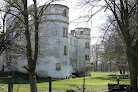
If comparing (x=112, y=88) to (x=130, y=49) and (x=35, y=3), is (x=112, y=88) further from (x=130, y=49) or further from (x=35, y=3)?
(x=35, y=3)

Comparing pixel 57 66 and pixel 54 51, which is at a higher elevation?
pixel 54 51

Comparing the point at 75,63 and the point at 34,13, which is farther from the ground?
the point at 34,13

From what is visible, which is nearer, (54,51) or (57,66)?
(54,51)

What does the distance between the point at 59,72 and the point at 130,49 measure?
2149 centimetres

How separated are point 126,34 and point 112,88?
369 cm

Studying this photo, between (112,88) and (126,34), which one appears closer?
(126,34)

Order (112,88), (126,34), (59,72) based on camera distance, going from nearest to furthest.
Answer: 1. (126,34)
2. (112,88)
3. (59,72)

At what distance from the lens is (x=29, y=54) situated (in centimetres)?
1012

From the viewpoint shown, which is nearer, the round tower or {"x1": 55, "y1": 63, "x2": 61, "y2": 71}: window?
the round tower

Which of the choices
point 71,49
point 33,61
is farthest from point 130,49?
point 71,49

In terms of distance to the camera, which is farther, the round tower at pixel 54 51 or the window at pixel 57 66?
the window at pixel 57 66

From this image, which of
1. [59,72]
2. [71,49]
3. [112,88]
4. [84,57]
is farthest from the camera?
[84,57]

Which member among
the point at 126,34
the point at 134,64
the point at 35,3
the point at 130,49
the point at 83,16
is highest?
the point at 35,3

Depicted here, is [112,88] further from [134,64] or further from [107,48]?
[107,48]
